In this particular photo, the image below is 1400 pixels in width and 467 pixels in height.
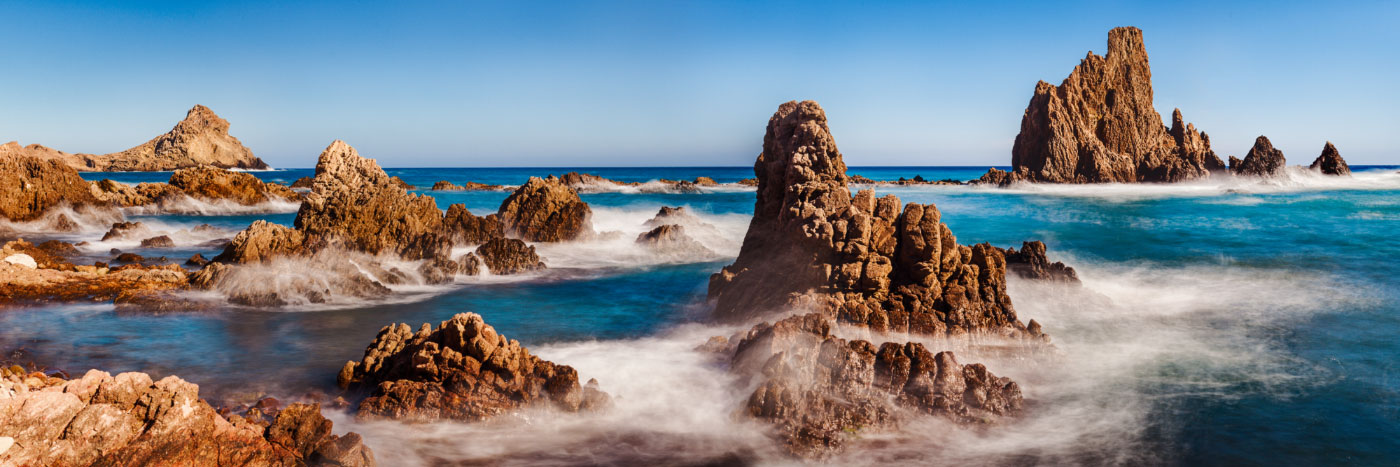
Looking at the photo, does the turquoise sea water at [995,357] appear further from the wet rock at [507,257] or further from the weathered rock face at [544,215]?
the weathered rock face at [544,215]

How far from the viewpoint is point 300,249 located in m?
17.6

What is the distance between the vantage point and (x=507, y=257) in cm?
1916

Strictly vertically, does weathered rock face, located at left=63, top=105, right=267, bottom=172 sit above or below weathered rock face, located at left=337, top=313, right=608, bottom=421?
above

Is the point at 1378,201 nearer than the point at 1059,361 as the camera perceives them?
No

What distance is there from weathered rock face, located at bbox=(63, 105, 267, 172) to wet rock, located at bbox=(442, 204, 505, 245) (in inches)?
5362

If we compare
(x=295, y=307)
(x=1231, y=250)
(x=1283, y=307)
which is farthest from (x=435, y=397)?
(x=1231, y=250)

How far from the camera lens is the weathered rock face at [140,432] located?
5.23 metres

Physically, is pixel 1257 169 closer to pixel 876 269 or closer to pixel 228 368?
pixel 876 269

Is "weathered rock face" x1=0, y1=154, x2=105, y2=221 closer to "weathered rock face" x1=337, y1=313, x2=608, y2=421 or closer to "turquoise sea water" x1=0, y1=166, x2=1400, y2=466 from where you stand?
"turquoise sea water" x1=0, y1=166, x2=1400, y2=466

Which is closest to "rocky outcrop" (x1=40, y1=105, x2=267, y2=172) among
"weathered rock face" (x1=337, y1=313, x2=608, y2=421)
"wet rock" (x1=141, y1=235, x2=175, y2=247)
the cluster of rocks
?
the cluster of rocks

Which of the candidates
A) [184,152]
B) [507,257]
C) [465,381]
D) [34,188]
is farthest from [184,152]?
[465,381]

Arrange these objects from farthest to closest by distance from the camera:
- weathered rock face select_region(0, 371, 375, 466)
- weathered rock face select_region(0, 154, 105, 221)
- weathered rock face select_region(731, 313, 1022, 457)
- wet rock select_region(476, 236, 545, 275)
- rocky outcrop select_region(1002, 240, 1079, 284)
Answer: weathered rock face select_region(0, 154, 105, 221) < wet rock select_region(476, 236, 545, 275) < rocky outcrop select_region(1002, 240, 1079, 284) < weathered rock face select_region(731, 313, 1022, 457) < weathered rock face select_region(0, 371, 375, 466)

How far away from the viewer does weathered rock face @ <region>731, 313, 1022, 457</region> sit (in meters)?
7.41

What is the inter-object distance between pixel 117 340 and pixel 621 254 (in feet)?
44.7
